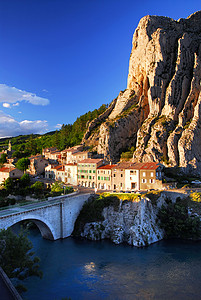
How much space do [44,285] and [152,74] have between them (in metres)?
76.1

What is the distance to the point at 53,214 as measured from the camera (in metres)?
38.2

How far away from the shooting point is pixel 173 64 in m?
81.1

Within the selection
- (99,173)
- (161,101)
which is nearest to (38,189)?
(99,173)

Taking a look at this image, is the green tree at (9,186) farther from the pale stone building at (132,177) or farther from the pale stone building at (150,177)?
the pale stone building at (150,177)

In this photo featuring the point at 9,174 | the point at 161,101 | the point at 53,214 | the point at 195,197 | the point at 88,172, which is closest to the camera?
the point at 53,214

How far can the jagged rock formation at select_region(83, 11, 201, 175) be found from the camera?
220 ft

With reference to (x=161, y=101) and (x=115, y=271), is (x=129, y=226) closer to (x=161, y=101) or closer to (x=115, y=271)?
(x=115, y=271)

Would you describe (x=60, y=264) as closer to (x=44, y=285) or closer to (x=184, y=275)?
(x=44, y=285)

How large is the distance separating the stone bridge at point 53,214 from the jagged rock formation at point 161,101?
→ 33.3 metres

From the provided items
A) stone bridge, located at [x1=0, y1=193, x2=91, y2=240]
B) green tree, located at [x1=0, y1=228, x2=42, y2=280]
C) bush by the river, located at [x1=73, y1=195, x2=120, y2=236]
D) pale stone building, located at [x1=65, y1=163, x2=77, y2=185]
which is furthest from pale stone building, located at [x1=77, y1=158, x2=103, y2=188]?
green tree, located at [x1=0, y1=228, x2=42, y2=280]

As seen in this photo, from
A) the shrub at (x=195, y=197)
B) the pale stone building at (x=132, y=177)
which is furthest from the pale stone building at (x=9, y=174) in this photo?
the shrub at (x=195, y=197)

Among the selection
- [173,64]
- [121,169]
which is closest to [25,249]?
[121,169]

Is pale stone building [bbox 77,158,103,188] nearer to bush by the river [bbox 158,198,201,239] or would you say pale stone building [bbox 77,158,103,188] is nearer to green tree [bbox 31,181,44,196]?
green tree [bbox 31,181,44,196]

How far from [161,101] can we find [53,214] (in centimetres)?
5819
